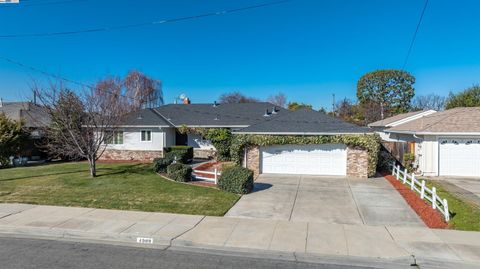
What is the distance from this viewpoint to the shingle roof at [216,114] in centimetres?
2689

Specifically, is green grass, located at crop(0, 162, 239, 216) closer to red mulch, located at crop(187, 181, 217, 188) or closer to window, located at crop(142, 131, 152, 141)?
red mulch, located at crop(187, 181, 217, 188)

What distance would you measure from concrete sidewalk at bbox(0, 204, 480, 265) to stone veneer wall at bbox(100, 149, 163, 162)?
613 inches

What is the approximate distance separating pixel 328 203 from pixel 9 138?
21887 millimetres

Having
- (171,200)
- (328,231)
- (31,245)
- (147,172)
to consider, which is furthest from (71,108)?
(328,231)

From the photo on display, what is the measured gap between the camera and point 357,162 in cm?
1708

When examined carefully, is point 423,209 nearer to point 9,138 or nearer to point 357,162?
point 357,162

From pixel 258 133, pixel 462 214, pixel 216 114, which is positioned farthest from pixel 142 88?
pixel 462 214

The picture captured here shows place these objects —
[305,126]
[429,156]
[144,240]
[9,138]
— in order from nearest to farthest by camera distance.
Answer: [144,240] < [429,156] < [305,126] < [9,138]

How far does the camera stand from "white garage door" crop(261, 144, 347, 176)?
17469 mm

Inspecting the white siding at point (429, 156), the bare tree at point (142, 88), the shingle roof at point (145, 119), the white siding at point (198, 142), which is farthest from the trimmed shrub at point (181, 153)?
the bare tree at point (142, 88)

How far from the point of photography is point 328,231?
8.00 meters

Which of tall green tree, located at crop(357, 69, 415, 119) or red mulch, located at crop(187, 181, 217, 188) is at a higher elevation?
tall green tree, located at crop(357, 69, 415, 119)

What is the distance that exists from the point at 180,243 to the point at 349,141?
40.3 feet

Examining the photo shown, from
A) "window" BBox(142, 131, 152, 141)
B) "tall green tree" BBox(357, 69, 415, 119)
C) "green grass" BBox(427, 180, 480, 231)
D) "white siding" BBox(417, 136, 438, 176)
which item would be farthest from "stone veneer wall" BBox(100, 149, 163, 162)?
"tall green tree" BBox(357, 69, 415, 119)
